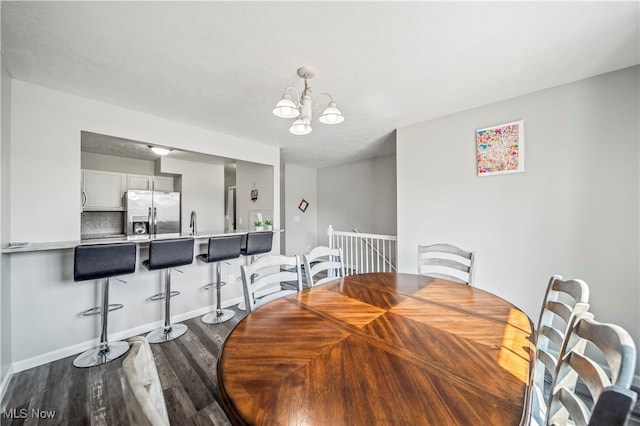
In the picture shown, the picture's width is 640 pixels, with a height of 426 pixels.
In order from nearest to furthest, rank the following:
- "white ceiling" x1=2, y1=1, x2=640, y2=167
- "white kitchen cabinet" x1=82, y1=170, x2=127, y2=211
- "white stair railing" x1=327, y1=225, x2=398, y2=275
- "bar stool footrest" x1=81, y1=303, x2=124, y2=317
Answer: "white ceiling" x1=2, y1=1, x2=640, y2=167 → "bar stool footrest" x1=81, y1=303, x2=124, y2=317 → "white stair railing" x1=327, y1=225, x2=398, y2=275 → "white kitchen cabinet" x1=82, y1=170, x2=127, y2=211

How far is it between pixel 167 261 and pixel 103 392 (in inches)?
42.3

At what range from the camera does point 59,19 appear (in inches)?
57.5

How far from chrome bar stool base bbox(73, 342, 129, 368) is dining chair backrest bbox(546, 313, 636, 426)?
3021mm

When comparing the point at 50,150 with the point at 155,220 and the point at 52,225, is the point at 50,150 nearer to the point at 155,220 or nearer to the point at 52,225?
the point at 52,225

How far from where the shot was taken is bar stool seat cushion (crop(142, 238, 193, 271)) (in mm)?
2408

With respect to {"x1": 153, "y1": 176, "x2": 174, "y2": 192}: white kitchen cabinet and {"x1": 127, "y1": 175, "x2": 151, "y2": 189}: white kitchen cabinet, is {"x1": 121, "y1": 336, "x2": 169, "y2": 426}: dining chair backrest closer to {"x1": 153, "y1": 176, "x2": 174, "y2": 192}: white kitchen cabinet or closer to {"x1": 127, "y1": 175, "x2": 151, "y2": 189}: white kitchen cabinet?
{"x1": 127, "y1": 175, "x2": 151, "y2": 189}: white kitchen cabinet

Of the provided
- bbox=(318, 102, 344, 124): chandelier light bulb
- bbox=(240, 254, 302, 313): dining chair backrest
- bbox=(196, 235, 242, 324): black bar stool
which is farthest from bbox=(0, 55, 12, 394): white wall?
bbox=(318, 102, 344, 124): chandelier light bulb

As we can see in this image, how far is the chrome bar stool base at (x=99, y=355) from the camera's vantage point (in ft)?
6.93

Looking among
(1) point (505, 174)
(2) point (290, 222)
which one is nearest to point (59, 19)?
(1) point (505, 174)

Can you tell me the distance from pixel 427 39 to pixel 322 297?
1822 millimetres

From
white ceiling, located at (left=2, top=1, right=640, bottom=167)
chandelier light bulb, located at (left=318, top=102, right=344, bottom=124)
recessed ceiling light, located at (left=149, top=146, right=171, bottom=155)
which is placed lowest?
chandelier light bulb, located at (left=318, top=102, right=344, bottom=124)

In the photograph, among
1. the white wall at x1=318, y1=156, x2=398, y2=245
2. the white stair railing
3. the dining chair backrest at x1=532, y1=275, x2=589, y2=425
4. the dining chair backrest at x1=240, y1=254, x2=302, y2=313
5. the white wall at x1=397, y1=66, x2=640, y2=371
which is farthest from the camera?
the white wall at x1=318, y1=156, x2=398, y2=245

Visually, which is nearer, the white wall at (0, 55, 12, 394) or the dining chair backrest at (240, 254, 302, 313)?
the dining chair backrest at (240, 254, 302, 313)

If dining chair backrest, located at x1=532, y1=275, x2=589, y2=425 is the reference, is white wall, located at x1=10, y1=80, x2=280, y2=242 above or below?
above
